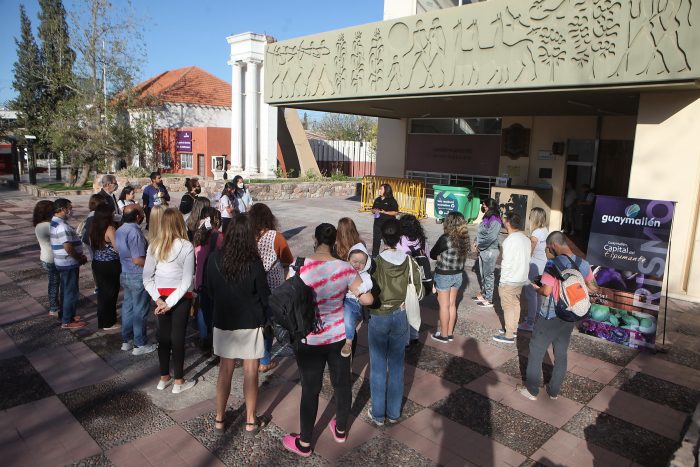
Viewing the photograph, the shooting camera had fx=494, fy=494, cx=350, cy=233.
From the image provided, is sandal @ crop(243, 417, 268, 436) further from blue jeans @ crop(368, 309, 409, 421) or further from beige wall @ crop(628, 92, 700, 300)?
beige wall @ crop(628, 92, 700, 300)

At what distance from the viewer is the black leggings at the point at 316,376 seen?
3.51 meters

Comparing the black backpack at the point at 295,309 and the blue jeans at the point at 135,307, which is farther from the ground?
the black backpack at the point at 295,309

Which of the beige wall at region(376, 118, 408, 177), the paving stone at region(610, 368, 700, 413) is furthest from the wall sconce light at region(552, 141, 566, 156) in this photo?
the paving stone at region(610, 368, 700, 413)

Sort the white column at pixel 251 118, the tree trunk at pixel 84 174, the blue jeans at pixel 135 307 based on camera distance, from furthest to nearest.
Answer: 1. the tree trunk at pixel 84 174
2. the white column at pixel 251 118
3. the blue jeans at pixel 135 307

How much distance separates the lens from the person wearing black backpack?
441 centimetres

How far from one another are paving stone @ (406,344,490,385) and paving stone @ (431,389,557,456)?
335mm

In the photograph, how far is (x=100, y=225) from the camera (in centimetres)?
543

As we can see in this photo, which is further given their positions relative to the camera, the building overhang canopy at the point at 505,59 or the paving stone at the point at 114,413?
the building overhang canopy at the point at 505,59

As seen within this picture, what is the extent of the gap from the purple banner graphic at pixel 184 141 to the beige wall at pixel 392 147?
13323 millimetres

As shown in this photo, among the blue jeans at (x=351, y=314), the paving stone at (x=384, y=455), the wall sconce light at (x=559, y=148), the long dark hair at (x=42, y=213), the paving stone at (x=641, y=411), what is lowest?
the paving stone at (x=384, y=455)

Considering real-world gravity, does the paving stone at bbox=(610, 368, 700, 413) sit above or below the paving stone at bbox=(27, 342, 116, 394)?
above

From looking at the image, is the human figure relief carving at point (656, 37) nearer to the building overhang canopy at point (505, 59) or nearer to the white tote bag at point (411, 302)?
the building overhang canopy at point (505, 59)

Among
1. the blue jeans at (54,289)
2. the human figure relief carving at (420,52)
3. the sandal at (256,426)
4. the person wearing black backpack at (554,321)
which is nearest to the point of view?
the sandal at (256,426)

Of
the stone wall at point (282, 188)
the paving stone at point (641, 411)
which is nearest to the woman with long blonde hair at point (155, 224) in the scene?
the paving stone at point (641, 411)
